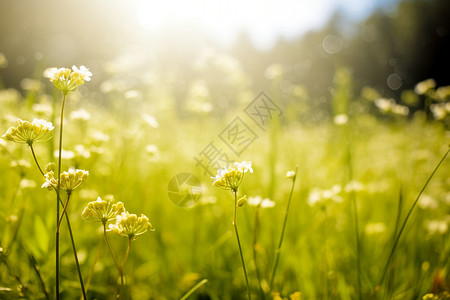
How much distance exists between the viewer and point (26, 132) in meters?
0.94

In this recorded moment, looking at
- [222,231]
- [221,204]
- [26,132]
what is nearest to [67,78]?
[26,132]

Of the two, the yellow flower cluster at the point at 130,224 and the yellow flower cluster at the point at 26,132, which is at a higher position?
the yellow flower cluster at the point at 26,132

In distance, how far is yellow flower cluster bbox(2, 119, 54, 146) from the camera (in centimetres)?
93

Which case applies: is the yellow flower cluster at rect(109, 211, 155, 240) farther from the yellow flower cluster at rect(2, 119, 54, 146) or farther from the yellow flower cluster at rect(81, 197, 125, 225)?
the yellow flower cluster at rect(2, 119, 54, 146)

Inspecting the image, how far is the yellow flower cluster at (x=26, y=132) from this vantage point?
3.05 ft

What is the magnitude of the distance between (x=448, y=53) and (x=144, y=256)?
783 cm

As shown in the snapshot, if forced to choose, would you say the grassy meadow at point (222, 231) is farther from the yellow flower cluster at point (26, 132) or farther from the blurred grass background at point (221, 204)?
the yellow flower cluster at point (26, 132)

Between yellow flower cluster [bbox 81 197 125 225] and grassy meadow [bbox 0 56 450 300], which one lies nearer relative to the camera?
yellow flower cluster [bbox 81 197 125 225]

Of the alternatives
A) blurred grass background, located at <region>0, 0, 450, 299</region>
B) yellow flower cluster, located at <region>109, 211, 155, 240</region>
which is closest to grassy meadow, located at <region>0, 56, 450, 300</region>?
blurred grass background, located at <region>0, 0, 450, 299</region>

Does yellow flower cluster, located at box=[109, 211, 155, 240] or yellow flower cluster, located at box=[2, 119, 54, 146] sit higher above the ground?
yellow flower cluster, located at box=[2, 119, 54, 146]

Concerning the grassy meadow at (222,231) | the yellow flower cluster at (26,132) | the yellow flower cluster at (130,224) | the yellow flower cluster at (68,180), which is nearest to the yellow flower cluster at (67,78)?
the yellow flower cluster at (26,132)

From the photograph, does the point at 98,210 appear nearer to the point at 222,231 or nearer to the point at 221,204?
the point at 222,231

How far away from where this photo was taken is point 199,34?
848 centimetres

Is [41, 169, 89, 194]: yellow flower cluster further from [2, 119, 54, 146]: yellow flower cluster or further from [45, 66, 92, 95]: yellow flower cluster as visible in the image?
[45, 66, 92, 95]: yellow flower cluster
